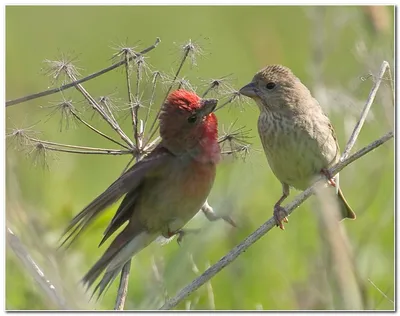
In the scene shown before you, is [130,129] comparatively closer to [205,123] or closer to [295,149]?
[205,123]

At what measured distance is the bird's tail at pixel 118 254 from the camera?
12.8ft

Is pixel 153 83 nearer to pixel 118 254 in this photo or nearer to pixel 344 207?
pixel 118 254

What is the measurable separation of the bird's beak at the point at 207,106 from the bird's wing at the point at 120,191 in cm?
27

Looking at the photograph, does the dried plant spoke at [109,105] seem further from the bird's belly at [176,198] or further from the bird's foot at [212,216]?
the bird's foot at [212,216]

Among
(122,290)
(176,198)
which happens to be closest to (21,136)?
(176,198)

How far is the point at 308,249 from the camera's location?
5.27 m

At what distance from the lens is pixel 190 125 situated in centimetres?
410

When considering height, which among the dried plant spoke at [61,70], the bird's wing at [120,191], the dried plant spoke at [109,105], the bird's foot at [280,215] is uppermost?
the dried plant spoke at [61,70]

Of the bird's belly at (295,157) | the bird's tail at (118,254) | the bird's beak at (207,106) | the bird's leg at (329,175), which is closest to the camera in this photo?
the bird's tail at (118,254)

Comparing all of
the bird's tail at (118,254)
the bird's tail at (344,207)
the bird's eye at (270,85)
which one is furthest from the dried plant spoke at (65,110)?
the bird's tail at (344,207)

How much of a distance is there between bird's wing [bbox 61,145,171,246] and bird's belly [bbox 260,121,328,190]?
96 centimetres

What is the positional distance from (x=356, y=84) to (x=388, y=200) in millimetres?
733

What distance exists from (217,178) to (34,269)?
1.09 meters
